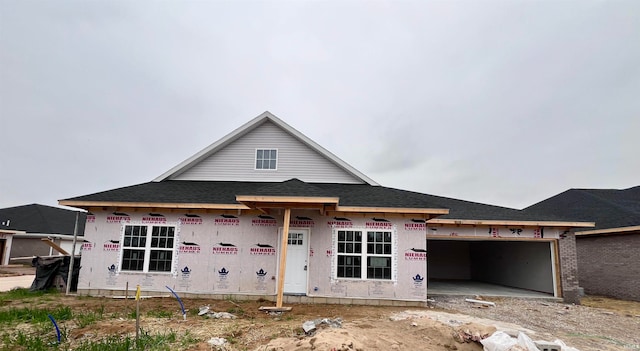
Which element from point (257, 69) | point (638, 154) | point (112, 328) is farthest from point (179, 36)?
point (638, 154)

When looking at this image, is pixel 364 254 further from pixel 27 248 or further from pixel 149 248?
pixel 27 248

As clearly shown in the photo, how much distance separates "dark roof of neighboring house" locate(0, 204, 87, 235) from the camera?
26.0 metres

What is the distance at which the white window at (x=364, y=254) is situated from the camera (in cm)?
1009

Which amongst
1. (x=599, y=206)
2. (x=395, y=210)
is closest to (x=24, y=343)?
(x=395, y=210)

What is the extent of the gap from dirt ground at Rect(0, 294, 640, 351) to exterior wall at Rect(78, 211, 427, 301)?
610mm

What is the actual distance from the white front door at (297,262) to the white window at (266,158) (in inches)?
150

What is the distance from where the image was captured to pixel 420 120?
840 inches

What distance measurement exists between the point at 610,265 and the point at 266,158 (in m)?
14.7

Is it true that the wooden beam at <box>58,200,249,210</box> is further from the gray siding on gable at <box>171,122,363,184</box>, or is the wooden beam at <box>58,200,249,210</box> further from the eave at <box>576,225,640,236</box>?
the eave at <box>576,225,640,236</box>

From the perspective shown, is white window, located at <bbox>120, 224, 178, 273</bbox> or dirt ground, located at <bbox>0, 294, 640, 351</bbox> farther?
white window, located at <bbox>120, 224, 178, 273</bbox>

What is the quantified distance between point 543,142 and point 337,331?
18.6 m

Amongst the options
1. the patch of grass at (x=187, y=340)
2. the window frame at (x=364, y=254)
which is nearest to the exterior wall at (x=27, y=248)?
the window frame at (x=364, y=254)

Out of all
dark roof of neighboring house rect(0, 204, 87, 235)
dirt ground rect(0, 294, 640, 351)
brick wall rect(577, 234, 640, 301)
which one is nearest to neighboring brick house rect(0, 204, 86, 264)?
dark roof of neighboring house rect(0, 204, 87, 235)

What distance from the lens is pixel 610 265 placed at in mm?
13828
